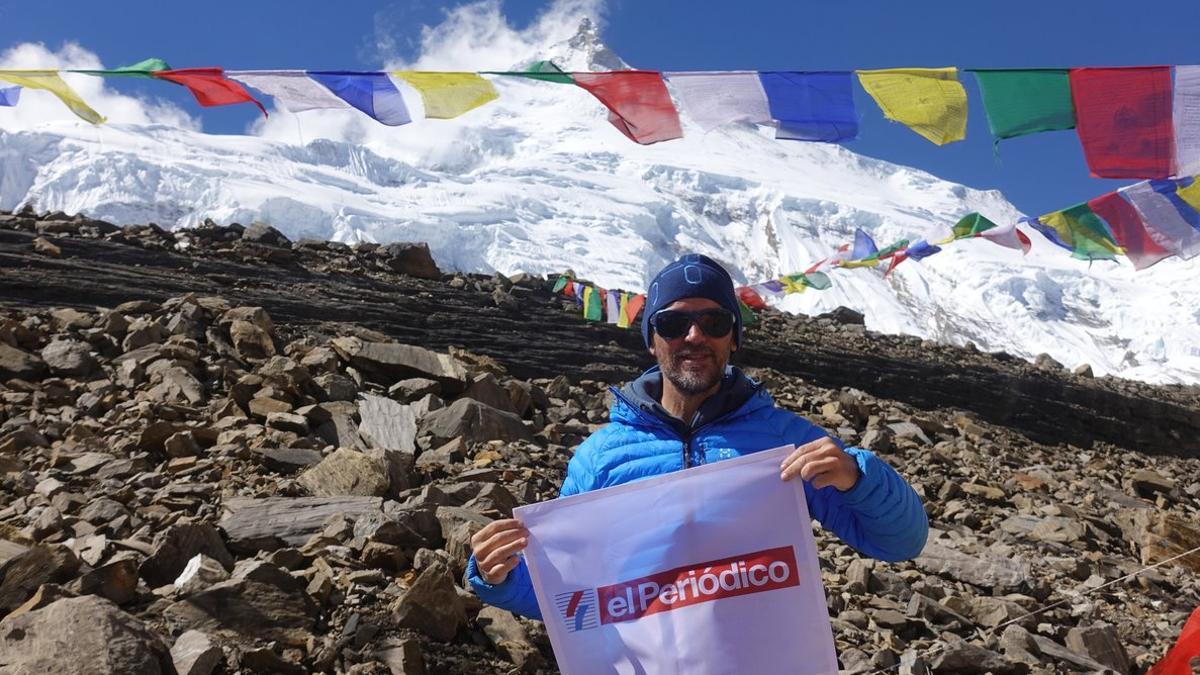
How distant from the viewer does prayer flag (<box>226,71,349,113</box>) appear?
20.1 ft

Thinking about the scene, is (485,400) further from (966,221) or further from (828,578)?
(966,221)

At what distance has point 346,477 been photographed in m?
5.30

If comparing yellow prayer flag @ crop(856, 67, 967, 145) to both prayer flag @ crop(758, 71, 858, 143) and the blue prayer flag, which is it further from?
the blue prayer flag

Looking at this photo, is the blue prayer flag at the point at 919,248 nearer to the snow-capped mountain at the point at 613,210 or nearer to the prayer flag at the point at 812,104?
the prayer flag at the point at 812,104

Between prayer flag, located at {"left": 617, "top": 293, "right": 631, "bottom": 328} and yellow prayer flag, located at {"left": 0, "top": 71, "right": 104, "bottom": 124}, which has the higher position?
prayer flag, located at {"left": 617, "top": 293, "right": 631, "bottom": 328}

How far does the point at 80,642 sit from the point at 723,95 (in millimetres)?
4917

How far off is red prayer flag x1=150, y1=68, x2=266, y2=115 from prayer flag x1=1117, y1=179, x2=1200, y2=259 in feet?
26.3

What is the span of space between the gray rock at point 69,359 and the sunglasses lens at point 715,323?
6927 millimetres

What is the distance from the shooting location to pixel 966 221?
35.2 ft

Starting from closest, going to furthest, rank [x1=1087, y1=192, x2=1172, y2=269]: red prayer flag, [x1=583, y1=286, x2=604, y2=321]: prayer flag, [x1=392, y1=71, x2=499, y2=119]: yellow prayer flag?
[x1=392, y1=71, x2=499, y2=119]: yellow prayer flag
[x1=1087, y1=192, x2=1172, y2=269]: red prayer flag
[x1=583, y1=286, x2=604, y2=321]: prayer flag

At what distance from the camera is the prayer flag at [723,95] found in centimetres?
591

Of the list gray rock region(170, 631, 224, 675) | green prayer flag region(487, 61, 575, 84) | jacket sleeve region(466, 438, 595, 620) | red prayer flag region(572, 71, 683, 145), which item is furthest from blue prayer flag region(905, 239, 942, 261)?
gray rock region(170, 631, 224, 675)

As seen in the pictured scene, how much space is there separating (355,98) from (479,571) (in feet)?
16.1

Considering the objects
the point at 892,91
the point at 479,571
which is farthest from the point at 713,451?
the point at 892,91
